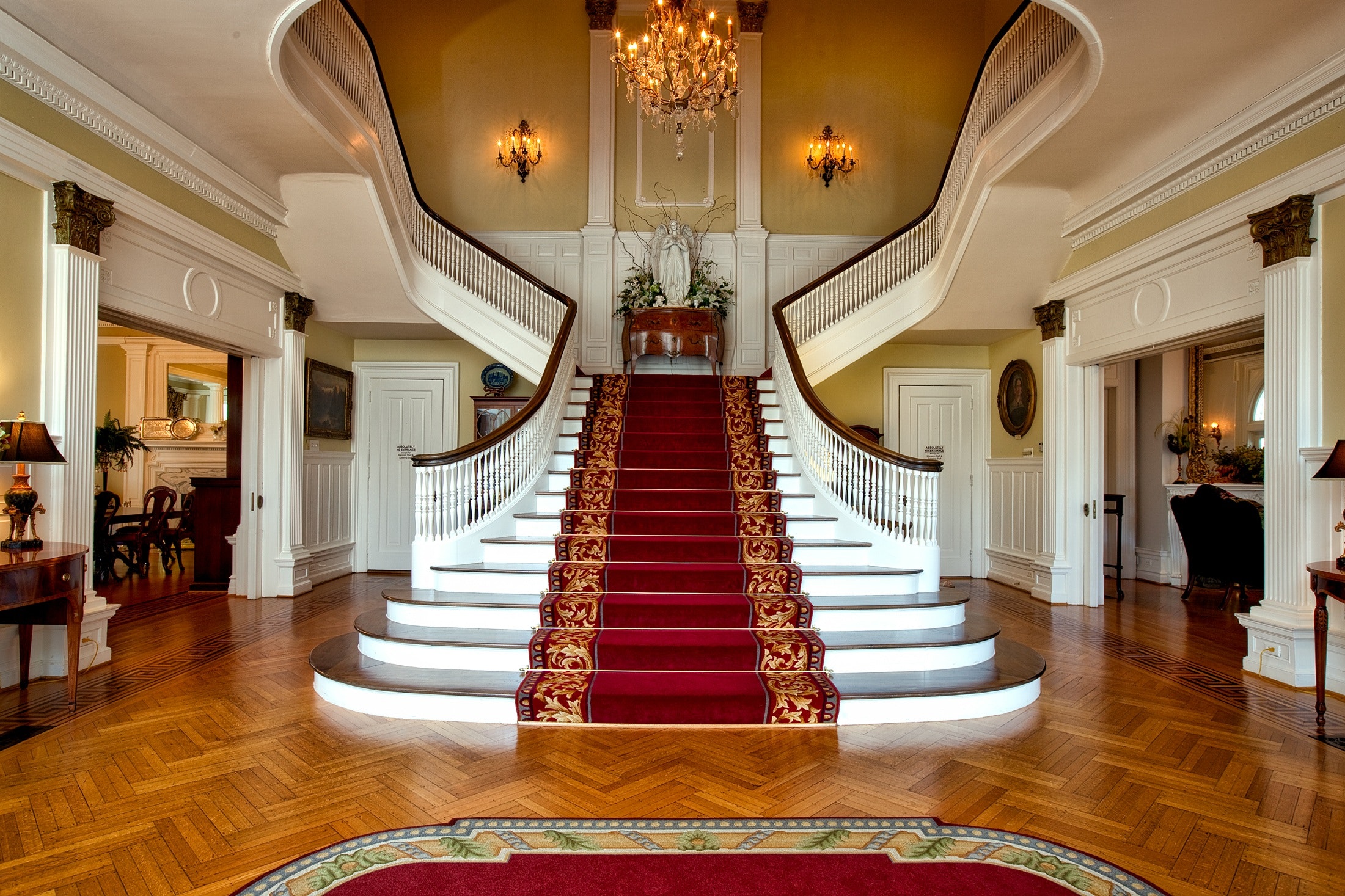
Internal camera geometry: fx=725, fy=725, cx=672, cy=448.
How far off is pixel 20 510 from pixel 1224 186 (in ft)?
24.2

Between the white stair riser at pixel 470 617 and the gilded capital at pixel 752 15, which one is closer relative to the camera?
the white stair riser at pixel 470 617

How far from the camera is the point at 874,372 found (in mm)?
8977

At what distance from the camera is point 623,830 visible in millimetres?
2502

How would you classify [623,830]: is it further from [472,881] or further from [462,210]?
[462,210]

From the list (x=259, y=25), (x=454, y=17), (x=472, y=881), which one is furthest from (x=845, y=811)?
(x=454, y=17)

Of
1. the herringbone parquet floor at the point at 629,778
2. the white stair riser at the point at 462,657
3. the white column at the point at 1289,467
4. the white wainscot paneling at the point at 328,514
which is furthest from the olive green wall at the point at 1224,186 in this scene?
the white wainscot paneling at the point at 328,514

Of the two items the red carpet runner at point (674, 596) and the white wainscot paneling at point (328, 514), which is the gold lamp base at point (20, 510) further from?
the white wainscot paneling at point (328, 514)

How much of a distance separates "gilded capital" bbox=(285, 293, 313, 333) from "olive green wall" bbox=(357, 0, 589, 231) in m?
2.83

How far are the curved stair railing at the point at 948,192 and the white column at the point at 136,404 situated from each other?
976cm

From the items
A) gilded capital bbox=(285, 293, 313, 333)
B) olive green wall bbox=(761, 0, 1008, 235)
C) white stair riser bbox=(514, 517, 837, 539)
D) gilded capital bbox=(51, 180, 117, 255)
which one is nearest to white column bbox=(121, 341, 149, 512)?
gilded capital bbox=(285, 293, 313, 333)

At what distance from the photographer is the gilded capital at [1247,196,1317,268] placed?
4238 millimetres

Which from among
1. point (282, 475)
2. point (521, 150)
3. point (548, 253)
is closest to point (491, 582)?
point (282, 475)

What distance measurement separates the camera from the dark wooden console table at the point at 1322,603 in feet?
11.4

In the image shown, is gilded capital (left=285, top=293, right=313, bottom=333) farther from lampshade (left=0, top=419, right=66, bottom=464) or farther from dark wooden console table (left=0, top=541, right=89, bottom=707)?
dark wooden console table (left=0, top=541, right=89, bottom=707)
